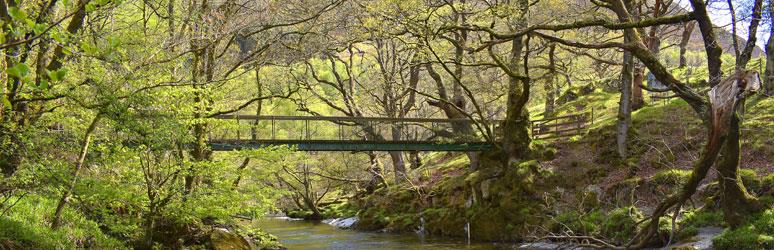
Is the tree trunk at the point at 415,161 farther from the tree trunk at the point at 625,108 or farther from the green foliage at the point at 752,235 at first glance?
the green foliage at the point at 752,235

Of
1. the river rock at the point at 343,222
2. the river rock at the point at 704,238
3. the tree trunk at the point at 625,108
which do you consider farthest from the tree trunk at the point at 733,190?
the river rock at the point at 343,222

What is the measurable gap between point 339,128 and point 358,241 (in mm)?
4610

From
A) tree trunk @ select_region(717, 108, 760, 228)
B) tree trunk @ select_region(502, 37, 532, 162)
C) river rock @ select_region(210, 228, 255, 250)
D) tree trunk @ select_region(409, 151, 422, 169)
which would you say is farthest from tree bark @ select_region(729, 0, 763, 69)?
tree trunk @ select_region(409, 151, 422, 169)

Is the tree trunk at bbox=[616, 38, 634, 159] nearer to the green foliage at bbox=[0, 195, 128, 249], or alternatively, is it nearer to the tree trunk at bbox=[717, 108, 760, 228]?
the tree trunk at bbox=[717, 108, 760, 228]

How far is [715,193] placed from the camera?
48.1ft

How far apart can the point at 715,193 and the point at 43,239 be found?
13838 millimetres

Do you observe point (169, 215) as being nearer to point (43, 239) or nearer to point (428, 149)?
point (43, 239)

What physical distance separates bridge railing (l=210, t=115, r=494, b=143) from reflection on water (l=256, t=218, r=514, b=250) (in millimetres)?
3316

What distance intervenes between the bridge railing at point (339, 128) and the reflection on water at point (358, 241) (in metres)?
3.32

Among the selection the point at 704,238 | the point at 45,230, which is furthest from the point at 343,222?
the point at 45,230

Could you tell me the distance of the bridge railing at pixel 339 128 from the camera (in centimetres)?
1625

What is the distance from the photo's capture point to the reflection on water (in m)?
18.3

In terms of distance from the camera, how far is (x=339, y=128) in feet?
76.6

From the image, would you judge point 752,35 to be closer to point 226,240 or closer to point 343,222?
point 226,240
